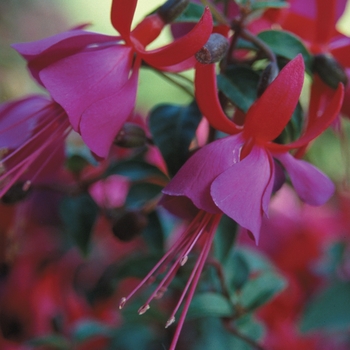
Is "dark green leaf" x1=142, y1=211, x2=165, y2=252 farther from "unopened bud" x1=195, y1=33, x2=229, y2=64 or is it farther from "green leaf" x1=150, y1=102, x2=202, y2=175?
"unopened bud" x1=195, y1=33, x2=229, y2=64

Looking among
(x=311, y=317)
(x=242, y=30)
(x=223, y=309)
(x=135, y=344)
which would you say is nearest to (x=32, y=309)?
(x=135, y=344)

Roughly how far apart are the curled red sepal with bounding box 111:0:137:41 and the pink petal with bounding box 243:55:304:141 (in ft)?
0.52

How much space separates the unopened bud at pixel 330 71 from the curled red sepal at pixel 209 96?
160 mm

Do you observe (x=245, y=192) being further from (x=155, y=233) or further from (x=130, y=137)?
(x=155, y=233)

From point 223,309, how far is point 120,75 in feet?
1.22

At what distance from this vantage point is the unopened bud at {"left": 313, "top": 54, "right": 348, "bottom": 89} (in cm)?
60

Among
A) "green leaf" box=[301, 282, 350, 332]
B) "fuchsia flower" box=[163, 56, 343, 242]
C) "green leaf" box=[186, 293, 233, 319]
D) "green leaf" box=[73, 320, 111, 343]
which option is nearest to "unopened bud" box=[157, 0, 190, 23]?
"fuchsia flower" box=[163, 56, 343, 242]

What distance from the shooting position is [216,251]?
713mm

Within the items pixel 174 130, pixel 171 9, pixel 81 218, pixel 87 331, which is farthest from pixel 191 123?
pixel 87 331

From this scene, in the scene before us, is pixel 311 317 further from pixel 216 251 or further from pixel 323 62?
pixel 323 62

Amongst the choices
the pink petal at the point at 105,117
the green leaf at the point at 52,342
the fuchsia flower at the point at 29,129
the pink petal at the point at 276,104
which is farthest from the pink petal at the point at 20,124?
the green leaf at the point at 52,342

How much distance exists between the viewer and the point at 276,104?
490mm

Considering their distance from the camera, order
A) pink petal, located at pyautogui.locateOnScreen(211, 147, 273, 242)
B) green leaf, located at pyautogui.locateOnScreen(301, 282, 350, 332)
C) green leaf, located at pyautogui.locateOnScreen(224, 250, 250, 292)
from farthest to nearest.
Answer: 1. green leaf, located at pyautogui.locateOnScreen(301, 282, 350, 332)
2. green leaf, located at pyautogui.locateOnScreen(224, 250, 250, 292)
3. pink petal, located at pyautogui.locateOnScreen(211, 147, 273, 242)

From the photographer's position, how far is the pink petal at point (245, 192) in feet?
1.49
